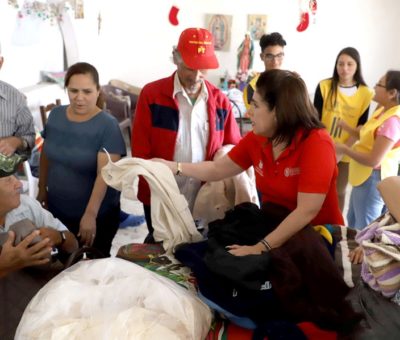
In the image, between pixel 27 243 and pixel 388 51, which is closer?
pixel 27 243

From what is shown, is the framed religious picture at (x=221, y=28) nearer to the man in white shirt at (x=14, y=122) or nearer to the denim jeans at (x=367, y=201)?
the denim jeans at (x=367, y=201)

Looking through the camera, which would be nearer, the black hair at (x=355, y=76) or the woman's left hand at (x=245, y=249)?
the woman's left hand at (x=245, y=249)

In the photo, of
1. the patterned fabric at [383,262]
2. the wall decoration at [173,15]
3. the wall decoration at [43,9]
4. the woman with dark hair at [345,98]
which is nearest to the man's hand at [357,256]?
the patterned fabric at [383,262]

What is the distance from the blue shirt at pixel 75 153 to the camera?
1.78 m

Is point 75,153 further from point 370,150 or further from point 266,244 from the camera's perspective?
point 370,150

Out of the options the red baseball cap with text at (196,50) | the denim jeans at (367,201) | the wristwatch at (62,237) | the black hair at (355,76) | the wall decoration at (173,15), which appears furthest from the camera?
the wall decoration at (173,15)

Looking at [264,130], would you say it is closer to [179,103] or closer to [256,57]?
[179,103]

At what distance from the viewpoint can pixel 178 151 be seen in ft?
6.19

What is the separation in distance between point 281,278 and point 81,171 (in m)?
1.05

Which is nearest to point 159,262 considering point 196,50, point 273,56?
point 196,50

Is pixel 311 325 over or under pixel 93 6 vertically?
under

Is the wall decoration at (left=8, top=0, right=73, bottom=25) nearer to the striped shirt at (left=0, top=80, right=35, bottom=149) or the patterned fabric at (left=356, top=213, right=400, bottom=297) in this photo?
the striped shirt at (left=0, top=80, right=35, bottom=149)

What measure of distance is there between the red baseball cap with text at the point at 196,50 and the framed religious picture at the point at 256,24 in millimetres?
4210

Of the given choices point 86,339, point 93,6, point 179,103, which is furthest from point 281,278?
point 93,6
